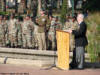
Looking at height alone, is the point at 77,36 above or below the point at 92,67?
above

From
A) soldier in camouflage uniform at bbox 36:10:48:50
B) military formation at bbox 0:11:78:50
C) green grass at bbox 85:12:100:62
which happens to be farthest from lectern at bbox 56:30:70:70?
soldier in camouflage uniform at bbox 36:10:48:50

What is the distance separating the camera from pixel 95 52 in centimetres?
1277

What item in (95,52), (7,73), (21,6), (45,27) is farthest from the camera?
(21,6)

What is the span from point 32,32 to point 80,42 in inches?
179

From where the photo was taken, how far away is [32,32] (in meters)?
15.0

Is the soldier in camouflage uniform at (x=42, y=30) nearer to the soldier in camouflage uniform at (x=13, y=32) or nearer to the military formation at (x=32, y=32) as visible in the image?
the military formation at (x=32, y=32)

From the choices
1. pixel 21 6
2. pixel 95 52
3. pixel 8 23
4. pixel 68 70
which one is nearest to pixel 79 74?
pixel 68 70

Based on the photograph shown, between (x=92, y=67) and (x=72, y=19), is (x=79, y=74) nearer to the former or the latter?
(x=92, y=67)

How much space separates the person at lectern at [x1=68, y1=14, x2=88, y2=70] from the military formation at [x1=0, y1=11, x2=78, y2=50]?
3230 mm

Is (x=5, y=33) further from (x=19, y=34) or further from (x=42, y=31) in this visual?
(x=42, y=31)

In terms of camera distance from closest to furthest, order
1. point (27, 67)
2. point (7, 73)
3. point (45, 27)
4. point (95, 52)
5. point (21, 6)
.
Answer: point (7, 73) < point (27, 67) < point (95, 52) < point (45, 27) < point (21, 6)

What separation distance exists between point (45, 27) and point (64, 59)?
13.0ft

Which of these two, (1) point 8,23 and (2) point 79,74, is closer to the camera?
(2) point 79,74

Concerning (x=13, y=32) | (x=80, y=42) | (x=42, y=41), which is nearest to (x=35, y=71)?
(x=80, y=42)
